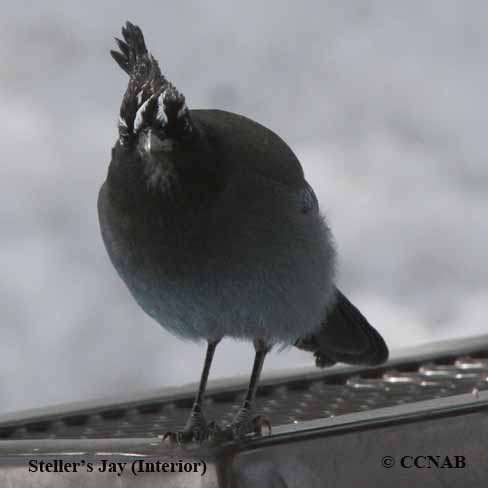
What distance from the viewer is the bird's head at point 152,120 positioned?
187cm

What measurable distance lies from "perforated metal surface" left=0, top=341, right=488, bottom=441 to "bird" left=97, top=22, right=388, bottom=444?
91mm

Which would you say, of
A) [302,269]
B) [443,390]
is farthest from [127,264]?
[443,390]

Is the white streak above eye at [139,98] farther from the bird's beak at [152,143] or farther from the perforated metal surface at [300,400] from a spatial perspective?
the perforated metal surface at [300,400]

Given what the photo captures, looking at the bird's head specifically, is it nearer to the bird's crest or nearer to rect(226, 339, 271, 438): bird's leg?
the bird's crest

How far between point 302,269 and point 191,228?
0.78 feet

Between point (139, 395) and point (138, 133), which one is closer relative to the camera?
point (138, 133)

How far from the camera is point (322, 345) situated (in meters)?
2.48

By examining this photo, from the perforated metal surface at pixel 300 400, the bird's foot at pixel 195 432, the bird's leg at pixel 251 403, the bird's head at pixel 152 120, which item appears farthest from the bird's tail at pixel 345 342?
the bird's head at pixel 152 120

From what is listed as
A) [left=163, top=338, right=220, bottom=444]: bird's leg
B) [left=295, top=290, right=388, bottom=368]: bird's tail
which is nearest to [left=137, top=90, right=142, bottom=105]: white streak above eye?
[left=163, top=338, right=220, bottom=444]: bird's leg

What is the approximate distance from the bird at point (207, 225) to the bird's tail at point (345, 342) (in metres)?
0.26

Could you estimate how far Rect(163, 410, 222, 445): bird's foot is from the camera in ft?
5.08

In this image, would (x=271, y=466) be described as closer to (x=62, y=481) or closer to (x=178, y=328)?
(x=62, y=481)

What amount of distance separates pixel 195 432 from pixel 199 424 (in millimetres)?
149

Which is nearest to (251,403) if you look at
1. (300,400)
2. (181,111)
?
(300,400)
